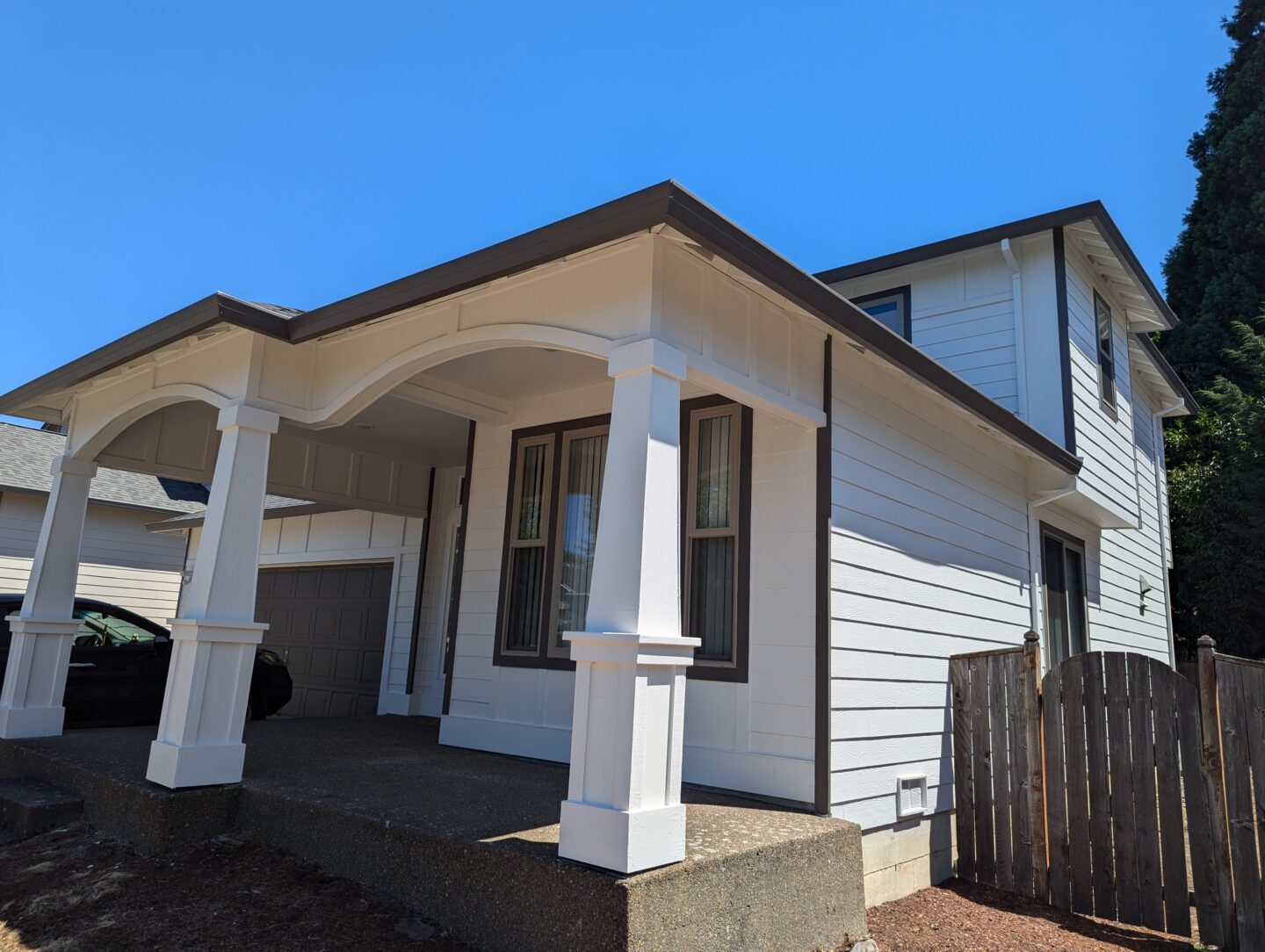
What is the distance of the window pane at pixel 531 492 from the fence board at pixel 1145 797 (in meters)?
4.28

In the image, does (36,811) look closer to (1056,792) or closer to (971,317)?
(1056,792)

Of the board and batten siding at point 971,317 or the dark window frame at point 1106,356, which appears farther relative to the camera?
the dark window frame at point 1106,356

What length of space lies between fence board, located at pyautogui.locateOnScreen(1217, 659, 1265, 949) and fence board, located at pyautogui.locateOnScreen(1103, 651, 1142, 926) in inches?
20.2

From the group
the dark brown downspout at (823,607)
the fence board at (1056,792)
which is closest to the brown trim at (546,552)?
the dark brown downspout at (823,607)

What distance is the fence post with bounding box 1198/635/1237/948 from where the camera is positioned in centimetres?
490

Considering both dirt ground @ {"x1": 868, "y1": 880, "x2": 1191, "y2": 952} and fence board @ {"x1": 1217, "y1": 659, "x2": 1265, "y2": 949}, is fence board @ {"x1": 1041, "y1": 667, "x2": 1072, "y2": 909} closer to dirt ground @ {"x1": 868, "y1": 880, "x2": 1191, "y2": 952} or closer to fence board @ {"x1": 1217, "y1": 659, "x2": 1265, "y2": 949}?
dirt ground @ {"x1": 868, "y1": 880, "x2": 1191, "y2": 952}

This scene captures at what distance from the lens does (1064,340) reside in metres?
8.58

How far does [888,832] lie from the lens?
5.33m

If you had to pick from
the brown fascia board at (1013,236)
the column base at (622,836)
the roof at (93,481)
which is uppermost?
the brown fascia board at (1013,236)

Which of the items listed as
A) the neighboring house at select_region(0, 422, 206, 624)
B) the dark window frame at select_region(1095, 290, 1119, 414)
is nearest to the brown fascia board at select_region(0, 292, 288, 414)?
the dark window frame at select_region(1095, 290, 1119, 414)

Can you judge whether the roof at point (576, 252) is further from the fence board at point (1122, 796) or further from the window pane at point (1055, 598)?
the window pane at point (1055, 598)

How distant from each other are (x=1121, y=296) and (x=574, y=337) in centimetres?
901

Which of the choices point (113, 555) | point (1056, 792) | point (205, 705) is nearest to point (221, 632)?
point (205, 705)

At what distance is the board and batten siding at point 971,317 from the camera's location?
29.7 ft
